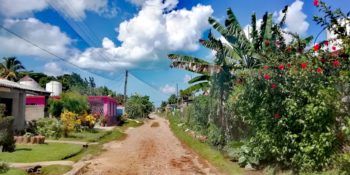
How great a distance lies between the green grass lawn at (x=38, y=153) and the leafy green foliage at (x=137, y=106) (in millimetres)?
50494

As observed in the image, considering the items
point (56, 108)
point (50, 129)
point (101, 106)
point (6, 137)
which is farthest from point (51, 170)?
point (101, 106)

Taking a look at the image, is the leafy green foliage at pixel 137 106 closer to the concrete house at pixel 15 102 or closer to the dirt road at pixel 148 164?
the concrete house at pixel 15 102

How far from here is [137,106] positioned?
7112cm

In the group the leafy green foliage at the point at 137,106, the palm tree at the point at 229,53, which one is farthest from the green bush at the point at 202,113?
the leafy green foliage at the point at 137,106

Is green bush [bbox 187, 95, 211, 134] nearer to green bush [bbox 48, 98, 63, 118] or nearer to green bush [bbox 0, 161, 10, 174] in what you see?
green bush [bbox 48, 98, 63, 118]

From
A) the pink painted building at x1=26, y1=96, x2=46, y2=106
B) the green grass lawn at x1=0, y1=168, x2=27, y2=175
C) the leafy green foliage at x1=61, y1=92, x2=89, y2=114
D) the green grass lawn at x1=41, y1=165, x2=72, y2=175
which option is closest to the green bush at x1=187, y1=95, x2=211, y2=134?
the leafy green foliage at x1=61, y1=92, x2=89, y2=114

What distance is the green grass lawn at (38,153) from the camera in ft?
47.8

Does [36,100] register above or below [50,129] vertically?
above

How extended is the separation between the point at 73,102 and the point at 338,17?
2932 cm

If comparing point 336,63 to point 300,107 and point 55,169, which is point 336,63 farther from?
point 55,169

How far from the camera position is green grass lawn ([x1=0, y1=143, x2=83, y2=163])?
14.6m

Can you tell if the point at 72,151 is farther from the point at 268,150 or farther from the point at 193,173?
the point at 268,150

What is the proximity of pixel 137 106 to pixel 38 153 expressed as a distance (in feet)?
180

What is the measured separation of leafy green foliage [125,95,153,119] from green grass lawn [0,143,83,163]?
50.5m
